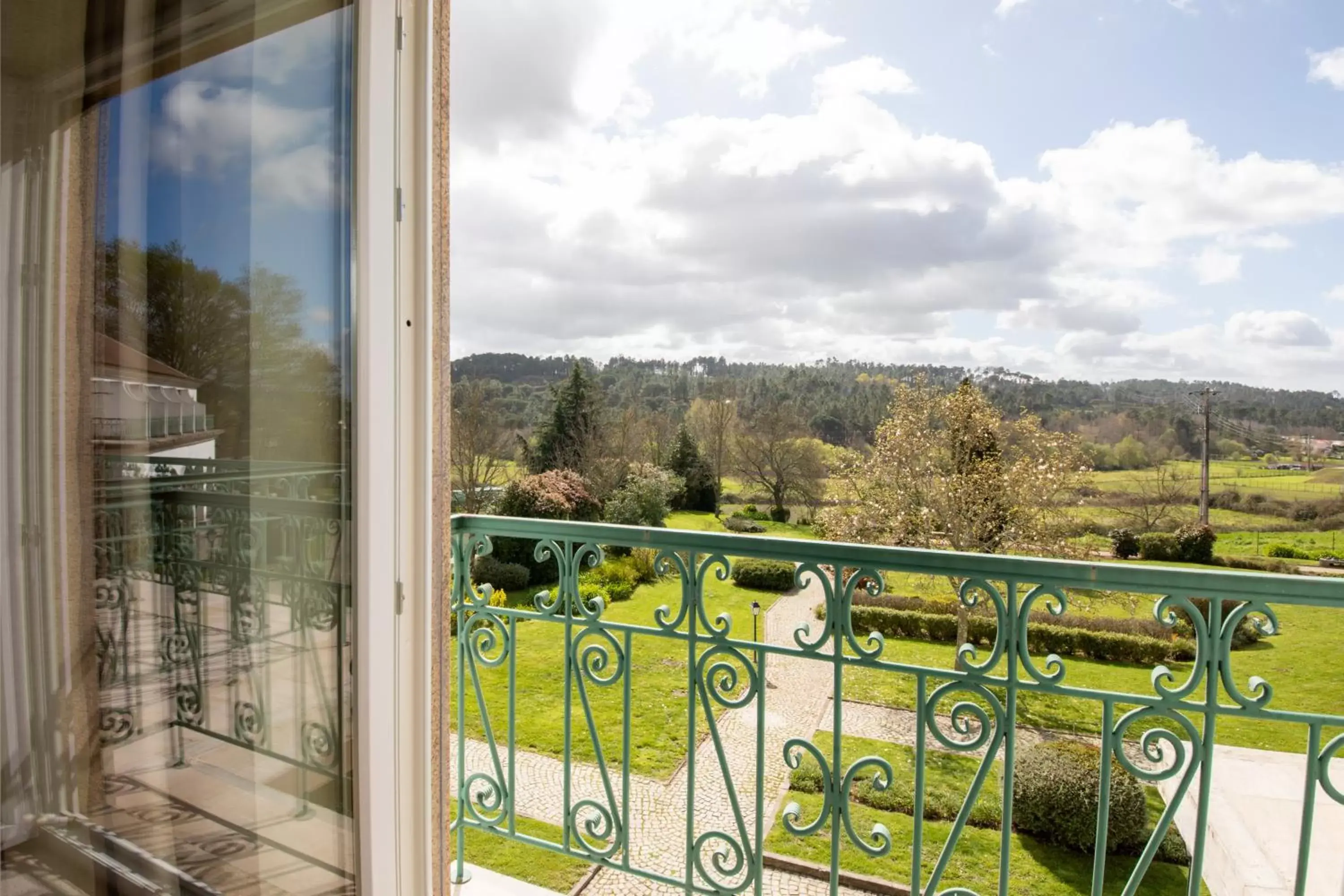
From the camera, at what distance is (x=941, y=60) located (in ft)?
53.4

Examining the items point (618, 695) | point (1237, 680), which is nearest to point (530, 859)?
point (618, 695)

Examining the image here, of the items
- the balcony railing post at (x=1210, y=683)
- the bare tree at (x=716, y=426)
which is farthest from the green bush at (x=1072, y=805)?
the bare tree at (x=716, y=426)

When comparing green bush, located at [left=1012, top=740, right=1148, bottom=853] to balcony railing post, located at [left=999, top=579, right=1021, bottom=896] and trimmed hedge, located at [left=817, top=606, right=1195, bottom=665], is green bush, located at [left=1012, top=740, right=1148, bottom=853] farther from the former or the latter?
balcony railing post, located at [left=999, top=579, right=1021, bottom=896]

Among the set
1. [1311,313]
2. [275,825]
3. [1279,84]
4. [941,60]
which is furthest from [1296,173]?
[275,825]

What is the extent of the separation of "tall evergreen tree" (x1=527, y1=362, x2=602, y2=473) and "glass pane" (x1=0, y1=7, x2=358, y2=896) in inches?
598

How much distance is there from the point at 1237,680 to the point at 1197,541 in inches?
97.4

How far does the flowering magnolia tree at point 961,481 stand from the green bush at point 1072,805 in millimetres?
3654

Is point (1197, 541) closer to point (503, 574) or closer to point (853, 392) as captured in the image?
point (853, 392)

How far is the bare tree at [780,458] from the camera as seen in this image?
1544 cm

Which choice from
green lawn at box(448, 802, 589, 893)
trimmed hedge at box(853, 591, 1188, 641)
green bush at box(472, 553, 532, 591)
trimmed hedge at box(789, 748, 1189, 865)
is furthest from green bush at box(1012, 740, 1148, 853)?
green bush at box(472, 553, 532, 591)

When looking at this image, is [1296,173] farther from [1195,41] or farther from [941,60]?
[941,60]

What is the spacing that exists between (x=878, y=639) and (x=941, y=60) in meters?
18.4

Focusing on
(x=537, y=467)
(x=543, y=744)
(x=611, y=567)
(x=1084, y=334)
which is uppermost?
(x=1084, y=334)

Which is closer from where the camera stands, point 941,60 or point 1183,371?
point 1183,371
